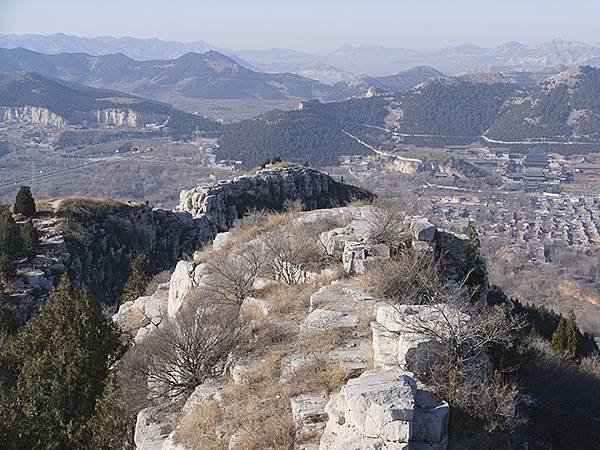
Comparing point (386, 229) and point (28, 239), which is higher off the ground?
point (386, 229)

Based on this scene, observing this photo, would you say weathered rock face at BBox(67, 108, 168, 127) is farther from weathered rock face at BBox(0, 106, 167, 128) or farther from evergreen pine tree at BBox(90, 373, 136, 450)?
evergreen pine tree at BBox(90, 373, 136, 450)

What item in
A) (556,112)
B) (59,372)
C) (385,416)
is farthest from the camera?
(556,112)

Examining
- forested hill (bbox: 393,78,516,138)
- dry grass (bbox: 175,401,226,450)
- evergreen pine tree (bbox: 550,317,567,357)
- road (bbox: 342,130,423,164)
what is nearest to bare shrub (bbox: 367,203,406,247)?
dry grass (bbox: 175,401,226,450)

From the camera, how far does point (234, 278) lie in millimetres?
17359

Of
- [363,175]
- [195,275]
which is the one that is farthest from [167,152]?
[195,275]

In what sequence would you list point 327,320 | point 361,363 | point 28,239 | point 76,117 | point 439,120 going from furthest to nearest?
point 76,117
point 439,120
point 28,239
point 327,320
point 361,363

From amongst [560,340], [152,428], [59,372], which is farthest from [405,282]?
[560,340]

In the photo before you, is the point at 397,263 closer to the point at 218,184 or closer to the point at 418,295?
the point at 418,295

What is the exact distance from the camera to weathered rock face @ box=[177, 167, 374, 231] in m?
48.6

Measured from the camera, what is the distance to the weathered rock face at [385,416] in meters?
8.52

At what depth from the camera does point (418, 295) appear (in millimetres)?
14219

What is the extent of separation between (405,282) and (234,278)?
501cm

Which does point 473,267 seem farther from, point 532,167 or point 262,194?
point 532,167

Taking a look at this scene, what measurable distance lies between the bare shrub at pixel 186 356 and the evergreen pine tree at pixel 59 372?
1765 millimetres
